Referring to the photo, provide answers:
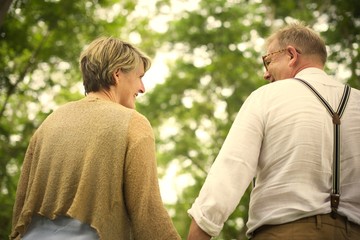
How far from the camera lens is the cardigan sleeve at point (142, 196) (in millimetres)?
2332

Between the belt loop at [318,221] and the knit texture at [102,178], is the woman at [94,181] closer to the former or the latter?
the knit texture at [102,178]

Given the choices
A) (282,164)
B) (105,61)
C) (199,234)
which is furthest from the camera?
(105,61)

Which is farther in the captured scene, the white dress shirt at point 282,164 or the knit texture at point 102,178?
the knit texture at point 102,178

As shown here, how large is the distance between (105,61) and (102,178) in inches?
29.5

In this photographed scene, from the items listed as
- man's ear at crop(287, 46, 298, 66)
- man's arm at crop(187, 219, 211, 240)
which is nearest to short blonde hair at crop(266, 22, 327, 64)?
man's ear at crop(287, 46, 298, 66)

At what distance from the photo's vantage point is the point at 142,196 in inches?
91.5

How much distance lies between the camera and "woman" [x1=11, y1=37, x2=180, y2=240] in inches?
90.4

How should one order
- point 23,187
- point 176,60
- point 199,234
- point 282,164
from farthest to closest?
point 176,60, point 23,187, point 282,164, point 199,234

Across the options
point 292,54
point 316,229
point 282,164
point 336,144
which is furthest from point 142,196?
point 292,54

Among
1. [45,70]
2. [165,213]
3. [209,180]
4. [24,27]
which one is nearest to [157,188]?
[165,213]

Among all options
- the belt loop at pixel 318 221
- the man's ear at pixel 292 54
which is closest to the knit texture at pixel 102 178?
the belt loop at pixel 318 221

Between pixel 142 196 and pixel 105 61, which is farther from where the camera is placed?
pixel 105 61

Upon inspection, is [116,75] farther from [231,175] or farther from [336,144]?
[336,144]

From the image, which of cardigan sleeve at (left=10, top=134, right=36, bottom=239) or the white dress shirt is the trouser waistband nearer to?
the white dress shirt
